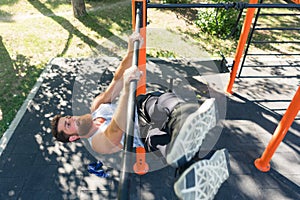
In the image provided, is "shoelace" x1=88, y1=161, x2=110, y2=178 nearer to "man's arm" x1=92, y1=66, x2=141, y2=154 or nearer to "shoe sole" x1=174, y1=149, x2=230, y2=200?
"man's arm" x1=92, y1=66, x2=141, y2=154

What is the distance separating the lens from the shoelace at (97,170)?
3.84 meters

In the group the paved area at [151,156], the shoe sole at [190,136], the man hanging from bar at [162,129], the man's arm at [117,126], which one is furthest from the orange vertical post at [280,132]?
the man's arm at [117,126]

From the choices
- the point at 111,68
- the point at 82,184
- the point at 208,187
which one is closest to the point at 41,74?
the point at 111,68

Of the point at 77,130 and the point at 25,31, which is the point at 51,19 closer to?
the point at 25,31

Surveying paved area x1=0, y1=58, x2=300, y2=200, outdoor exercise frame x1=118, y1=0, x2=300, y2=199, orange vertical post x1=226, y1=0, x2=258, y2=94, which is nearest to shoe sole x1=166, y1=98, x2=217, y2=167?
outdoor exercise frame x1=118, y1=0, x2=300, y2=199

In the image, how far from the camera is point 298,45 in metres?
7.27

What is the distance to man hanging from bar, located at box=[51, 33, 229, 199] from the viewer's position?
165 centimetres

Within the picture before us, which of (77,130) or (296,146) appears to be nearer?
(77,130)

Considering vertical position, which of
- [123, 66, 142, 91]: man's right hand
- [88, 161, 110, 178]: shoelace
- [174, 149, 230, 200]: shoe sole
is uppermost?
[123, 66, 142, 91]: man's right hand

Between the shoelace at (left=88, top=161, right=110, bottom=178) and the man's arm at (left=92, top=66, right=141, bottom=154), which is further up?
the man's arm at (left=92, top=66, right=141, bottom=154)

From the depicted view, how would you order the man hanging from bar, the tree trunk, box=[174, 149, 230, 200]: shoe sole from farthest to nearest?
1. the tree trunk
2. the man hanging from bar
3. box=[174, 149, 230, 200]: shoe sole

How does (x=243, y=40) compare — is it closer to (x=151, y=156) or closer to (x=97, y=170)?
(x=151, y=156)

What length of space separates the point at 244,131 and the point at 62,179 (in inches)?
125

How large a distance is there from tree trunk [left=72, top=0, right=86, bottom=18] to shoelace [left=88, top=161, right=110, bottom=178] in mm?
6149
